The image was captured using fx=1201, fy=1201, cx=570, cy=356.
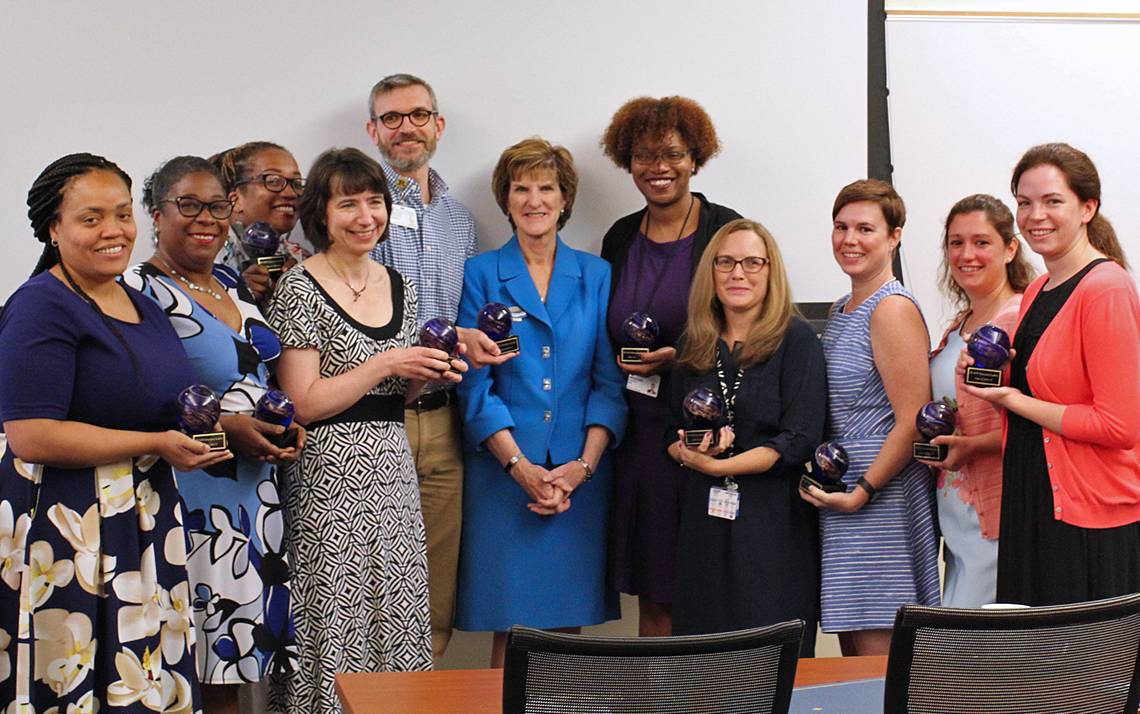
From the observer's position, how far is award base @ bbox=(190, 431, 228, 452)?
108 inches

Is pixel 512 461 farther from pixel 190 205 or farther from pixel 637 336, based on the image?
pixel 190 205

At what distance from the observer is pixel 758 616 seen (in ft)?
11.1

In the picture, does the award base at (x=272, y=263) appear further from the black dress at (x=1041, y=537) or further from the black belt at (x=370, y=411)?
the black dress at (x=1041, y=537)

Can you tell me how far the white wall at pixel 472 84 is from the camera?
4.02 m

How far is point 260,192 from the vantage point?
3752mm

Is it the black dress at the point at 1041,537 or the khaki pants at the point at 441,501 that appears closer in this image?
the black dress at the point at 1041,537

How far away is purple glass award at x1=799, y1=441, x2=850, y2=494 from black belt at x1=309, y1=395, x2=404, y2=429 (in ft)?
3.91

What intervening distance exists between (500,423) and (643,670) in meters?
2.20

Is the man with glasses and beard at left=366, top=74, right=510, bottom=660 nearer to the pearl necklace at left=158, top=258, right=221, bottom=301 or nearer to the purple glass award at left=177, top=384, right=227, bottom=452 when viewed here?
the pearl necklace at left=158, top=258, right=221, bottom=301

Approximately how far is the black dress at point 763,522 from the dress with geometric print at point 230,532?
115 centimetres

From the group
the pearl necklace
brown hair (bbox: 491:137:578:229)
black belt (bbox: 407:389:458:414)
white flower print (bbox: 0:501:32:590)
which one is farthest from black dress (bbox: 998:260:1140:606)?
white flower print (bbox: 0:501:32:590)

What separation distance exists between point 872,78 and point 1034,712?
136 inches

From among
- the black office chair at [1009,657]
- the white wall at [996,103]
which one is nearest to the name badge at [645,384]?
the white wall at [996,103]

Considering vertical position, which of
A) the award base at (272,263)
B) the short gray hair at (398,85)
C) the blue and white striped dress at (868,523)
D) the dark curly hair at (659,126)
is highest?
the short gray hair at (398,85)
